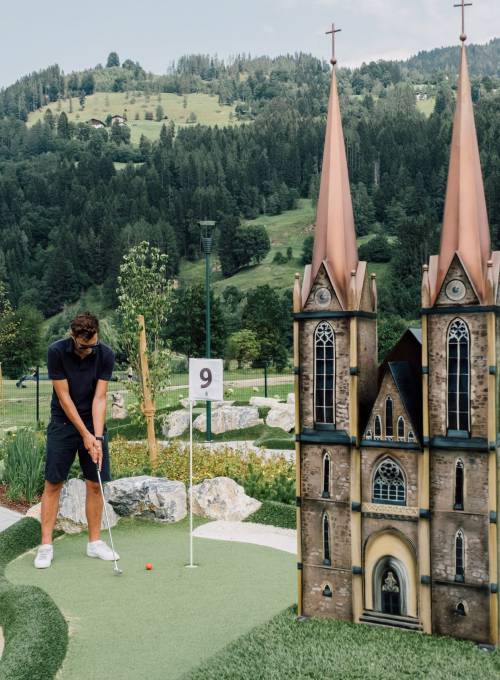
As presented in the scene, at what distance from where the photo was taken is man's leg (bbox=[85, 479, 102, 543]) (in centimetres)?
948

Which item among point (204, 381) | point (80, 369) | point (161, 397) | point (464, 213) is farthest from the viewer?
point (161, 397)

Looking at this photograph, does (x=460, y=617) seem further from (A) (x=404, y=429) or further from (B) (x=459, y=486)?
(A) (x=404, y=429)

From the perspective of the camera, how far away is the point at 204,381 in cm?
1041

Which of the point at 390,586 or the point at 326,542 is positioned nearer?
the point at 390,586

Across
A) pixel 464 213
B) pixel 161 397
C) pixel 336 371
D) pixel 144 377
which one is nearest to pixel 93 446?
pixel 336 371

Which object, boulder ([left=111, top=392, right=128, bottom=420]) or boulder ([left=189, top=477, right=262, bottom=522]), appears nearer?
boulder ([left=189, top=477, right=262, bottom=522])

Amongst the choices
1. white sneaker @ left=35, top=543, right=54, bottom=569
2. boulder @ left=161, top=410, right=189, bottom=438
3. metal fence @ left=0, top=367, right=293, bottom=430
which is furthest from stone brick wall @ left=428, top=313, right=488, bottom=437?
boulder @ left=161, top=410, right=189, bottom=438

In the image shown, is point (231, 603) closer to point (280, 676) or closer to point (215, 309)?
point (280, 676)

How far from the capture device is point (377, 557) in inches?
268

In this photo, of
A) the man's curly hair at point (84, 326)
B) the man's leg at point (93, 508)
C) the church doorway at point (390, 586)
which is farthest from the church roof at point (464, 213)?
the man's leg at point (93, 508)

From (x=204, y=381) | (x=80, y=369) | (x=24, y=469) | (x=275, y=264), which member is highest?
(x=275, y=264)

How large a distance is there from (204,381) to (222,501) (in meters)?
2.89

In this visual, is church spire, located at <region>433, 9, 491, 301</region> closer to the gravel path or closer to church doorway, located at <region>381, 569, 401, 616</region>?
church doorway, located at <region>381, 569, 401, 616</region>

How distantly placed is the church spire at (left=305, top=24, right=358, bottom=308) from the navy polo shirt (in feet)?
10.3
